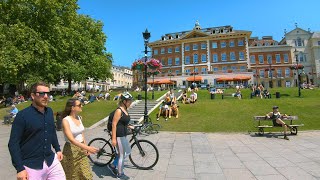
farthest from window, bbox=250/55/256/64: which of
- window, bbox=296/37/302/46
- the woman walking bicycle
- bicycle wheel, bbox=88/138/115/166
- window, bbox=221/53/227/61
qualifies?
the woman walking bicycle

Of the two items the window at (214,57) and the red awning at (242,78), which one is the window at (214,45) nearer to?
the window at (214,57)

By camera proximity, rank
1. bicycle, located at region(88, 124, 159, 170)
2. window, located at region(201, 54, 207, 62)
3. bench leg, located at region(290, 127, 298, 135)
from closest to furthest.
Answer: bicycle, located at region(88, 124, 159, 170) → bench leg, located at region(290, 127, 298, 135) → window, located at region(201, 54, 207, 62)

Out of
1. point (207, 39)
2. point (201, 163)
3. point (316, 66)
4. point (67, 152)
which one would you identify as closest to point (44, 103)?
point (67, 152)

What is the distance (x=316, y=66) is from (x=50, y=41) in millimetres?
63415

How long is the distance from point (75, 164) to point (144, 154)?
8.82ft

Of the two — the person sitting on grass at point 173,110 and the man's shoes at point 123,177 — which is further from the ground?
the person sitting on grass at point 173,110

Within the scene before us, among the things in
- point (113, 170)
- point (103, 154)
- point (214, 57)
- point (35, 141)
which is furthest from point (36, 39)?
point (214, 57)

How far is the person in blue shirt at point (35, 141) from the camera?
10.8 ft

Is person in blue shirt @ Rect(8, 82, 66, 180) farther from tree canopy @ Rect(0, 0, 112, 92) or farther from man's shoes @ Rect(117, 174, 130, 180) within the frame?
tree canopy @ Rect(0, 0, 112, 92)

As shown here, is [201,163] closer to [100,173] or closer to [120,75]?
[100,173]

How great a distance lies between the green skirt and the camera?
15.3 ft

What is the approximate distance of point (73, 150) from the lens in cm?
475

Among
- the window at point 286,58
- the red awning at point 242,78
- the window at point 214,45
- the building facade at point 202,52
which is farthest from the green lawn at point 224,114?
the window at point 286,58

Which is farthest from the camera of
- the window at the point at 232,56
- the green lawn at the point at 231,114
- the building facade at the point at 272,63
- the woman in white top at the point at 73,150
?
the building facade at the point at 272,63
